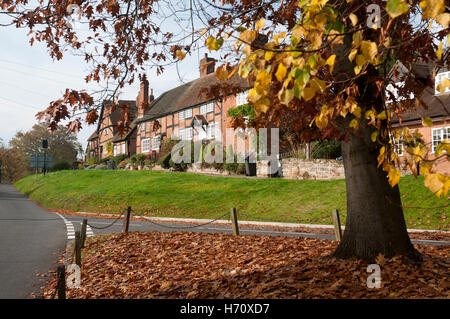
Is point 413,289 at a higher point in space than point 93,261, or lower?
higher

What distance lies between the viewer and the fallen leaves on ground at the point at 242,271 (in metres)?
5.19

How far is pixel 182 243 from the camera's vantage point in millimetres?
10047

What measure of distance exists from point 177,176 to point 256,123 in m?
25.3

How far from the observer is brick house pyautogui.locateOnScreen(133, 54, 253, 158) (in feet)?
120

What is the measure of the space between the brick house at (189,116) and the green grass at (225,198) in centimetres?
766

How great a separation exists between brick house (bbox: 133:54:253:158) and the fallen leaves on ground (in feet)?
77.6

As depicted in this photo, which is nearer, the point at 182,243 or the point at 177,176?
the point at 182,243

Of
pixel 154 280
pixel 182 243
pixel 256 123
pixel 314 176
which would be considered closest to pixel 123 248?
pixel 182 243

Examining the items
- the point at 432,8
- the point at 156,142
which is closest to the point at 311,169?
the point at 432,8

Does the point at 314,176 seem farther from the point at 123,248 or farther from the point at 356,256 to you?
the point at 356,256

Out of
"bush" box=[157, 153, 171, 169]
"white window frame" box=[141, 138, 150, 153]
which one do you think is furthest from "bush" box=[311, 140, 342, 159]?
"white window frame" box=[141, 138, 150, 153]

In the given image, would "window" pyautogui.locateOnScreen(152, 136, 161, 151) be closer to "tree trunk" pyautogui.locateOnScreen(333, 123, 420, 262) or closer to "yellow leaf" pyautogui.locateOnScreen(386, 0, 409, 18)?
"tree trunk" pyautogui.locateOnScreen(333, 123, 420, 262)

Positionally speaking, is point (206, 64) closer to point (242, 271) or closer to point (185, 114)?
point (242, 271)
